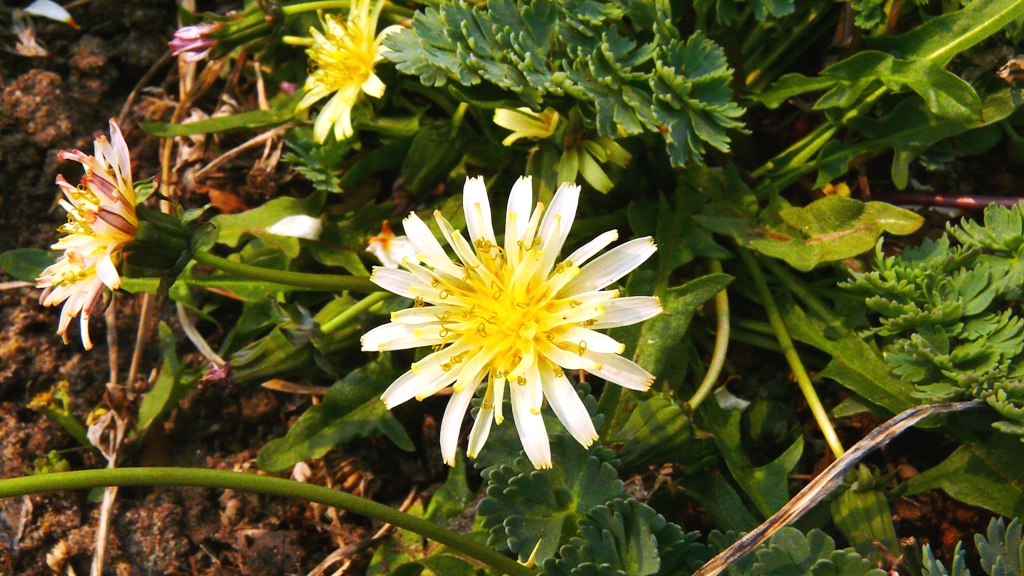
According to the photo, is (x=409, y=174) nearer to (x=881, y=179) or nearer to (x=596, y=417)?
(x=596, y=417)

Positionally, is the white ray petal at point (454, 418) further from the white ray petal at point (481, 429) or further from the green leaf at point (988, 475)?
the green leaf at point (988, 475)

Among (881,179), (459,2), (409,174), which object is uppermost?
(459,2)

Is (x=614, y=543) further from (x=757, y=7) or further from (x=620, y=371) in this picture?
(x=757, y=7)

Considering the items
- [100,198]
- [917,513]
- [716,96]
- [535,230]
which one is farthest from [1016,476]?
[100,198]

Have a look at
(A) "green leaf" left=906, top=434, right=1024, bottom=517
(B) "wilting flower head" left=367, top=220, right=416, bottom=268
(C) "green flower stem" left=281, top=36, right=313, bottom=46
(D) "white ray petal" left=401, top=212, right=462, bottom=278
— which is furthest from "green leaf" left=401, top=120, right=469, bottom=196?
(A) "green leaf" left=906, top=434, right=1024, bottom=517

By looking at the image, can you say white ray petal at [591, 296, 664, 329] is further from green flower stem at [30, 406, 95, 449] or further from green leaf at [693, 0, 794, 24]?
green flower stem at [30, 406, 95, 449]
